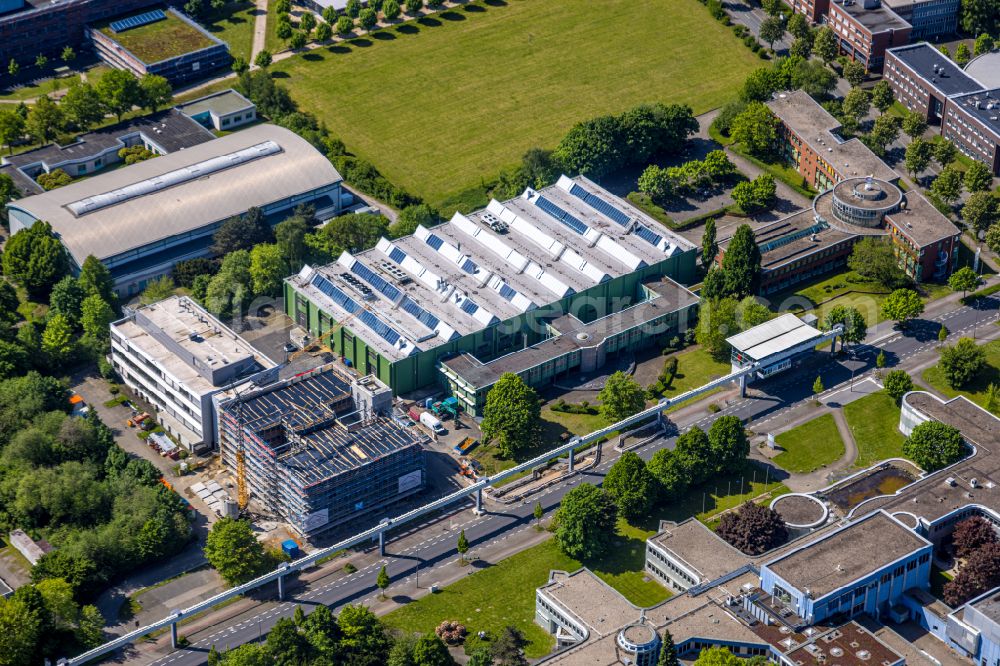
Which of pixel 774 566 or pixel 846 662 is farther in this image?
pixel 774 566

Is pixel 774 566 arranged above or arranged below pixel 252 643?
above

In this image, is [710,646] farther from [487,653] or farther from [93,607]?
[93,607]

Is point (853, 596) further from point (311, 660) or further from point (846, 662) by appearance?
point (311, 660)

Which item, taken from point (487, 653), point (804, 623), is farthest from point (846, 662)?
point (487, 653)

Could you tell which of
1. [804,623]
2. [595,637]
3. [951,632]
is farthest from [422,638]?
[951,632]

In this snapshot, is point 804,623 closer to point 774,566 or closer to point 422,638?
point 774,566

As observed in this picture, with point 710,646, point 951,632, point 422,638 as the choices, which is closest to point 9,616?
point 422,638
